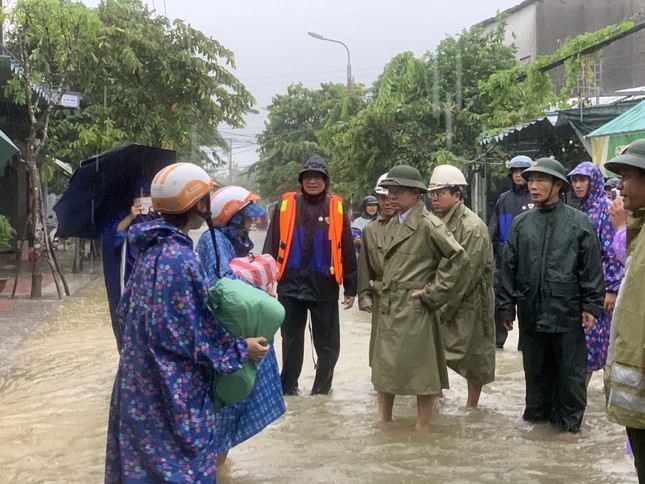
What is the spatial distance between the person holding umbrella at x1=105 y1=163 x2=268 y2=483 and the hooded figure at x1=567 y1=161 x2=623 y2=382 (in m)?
3.53

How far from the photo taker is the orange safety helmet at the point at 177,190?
11.8ft

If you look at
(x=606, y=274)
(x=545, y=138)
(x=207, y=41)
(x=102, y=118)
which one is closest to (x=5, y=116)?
(x=102, y=118)

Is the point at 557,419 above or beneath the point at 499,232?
beneath

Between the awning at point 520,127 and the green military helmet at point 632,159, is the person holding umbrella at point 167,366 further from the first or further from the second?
the awning at point 520,127

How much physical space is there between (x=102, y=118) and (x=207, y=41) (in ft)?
11.1

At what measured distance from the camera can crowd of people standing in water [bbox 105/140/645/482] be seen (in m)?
3.38

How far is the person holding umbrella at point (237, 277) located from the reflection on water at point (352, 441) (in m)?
0.63

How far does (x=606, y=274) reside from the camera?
644cm

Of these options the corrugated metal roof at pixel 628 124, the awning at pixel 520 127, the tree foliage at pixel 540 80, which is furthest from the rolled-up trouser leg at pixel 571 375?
the tree foliage at pixel 540 80

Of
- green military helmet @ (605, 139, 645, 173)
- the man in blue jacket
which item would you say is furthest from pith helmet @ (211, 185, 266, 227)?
the man in blue jacket

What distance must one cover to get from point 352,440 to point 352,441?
23 millimetres

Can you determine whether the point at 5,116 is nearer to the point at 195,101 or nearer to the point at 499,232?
the point at 195,101

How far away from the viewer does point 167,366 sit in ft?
11.1

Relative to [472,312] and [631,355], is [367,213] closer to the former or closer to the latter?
[472,312]
